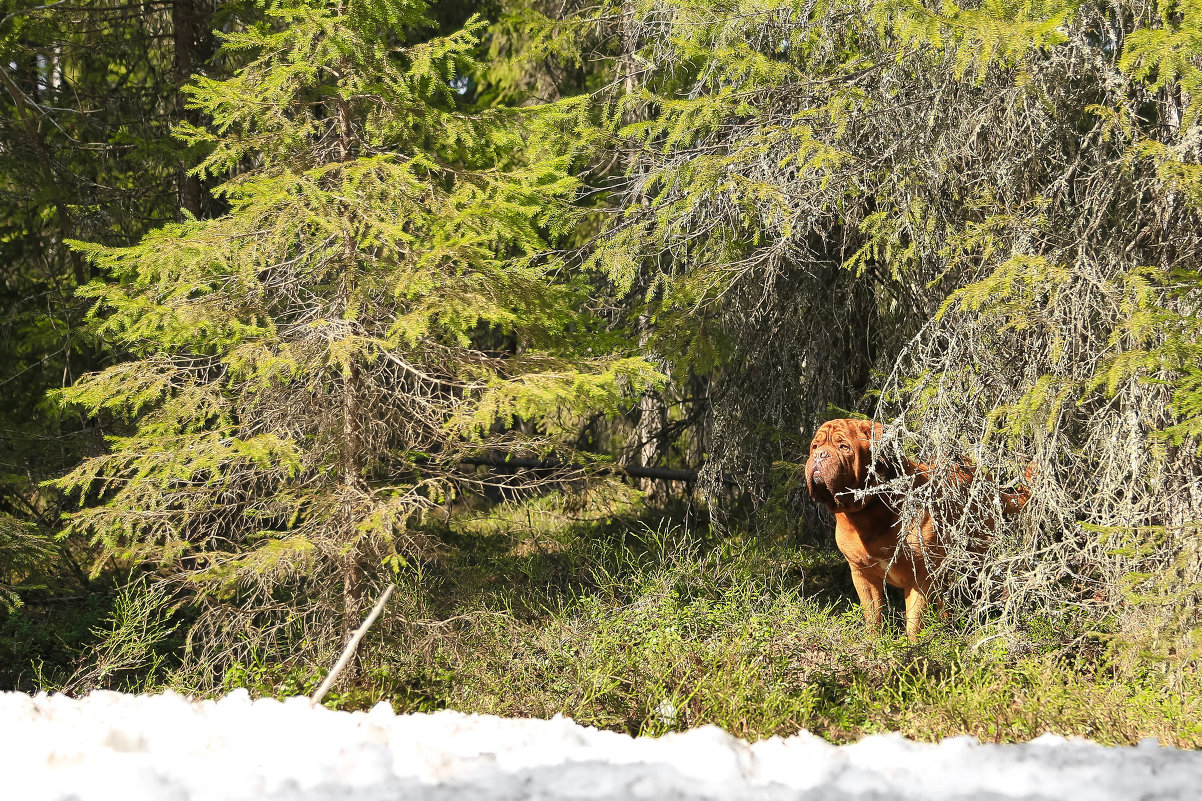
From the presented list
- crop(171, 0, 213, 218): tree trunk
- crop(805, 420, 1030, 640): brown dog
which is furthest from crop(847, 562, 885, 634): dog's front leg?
crop(171, 0, 213, 218): tree trunk

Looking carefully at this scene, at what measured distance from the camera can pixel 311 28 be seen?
502 cm

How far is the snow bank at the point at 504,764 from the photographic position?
2.53 meters

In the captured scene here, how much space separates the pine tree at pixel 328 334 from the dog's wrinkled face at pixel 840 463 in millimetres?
1142

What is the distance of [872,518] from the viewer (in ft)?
18.2

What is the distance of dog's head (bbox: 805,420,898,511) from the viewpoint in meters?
5.22

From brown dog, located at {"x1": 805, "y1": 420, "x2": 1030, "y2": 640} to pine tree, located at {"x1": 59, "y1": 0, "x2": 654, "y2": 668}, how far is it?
1221 millimetres

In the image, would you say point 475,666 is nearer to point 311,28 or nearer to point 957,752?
point 957,752

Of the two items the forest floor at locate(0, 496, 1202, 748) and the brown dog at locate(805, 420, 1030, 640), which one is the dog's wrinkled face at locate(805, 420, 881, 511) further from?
the forest floor at locate(0, 496, 1202, 748)

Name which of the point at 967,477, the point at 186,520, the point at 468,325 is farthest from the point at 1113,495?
the point at 186,520

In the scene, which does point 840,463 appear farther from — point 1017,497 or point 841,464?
point 1017,497

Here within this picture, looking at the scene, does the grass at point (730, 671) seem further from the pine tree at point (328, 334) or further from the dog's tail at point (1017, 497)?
the dog's tail at point (1017, 497)

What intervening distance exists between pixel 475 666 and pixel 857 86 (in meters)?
4.18

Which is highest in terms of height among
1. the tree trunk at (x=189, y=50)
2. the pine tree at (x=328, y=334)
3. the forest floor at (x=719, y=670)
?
the tree trunk at (x=189, y=50)

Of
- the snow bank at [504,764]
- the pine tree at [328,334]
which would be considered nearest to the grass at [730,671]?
the pine tree at [328,334]
